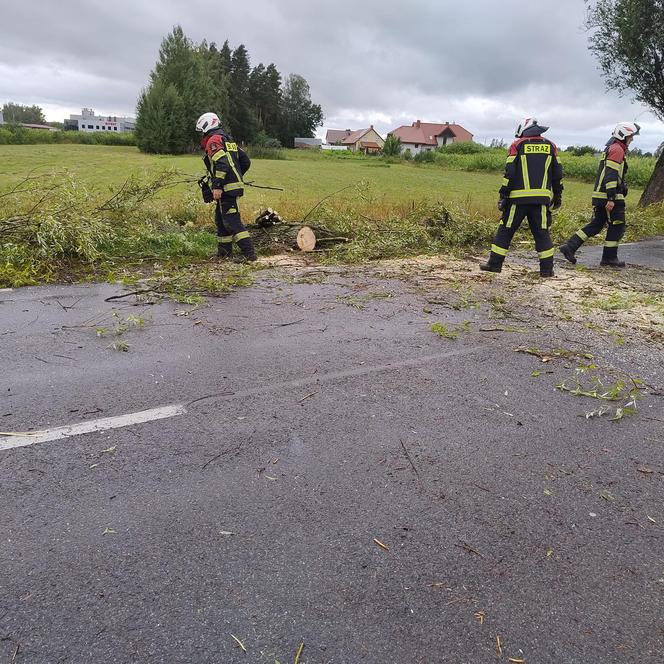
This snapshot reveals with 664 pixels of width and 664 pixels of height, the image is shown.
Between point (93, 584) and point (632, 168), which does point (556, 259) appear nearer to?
point (93, 584)

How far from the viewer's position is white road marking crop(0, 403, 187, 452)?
9.70 ft

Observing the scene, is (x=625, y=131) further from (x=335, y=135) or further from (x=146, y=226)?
(x=335, y=135)

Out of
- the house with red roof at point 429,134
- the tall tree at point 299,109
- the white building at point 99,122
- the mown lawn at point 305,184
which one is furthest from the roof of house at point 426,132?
the white building at point 99,122

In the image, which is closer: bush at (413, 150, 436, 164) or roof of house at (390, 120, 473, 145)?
bush at (413, 150, 436, 164)

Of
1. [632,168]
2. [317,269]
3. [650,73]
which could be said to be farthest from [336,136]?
[317,269]

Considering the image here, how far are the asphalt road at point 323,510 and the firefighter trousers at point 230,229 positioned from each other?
353cm

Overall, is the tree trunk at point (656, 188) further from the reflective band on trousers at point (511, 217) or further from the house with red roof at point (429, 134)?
the house with red roof at point (429, 134)

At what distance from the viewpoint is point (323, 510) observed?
249cm

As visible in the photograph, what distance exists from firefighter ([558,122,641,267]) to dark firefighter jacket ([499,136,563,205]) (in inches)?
46.7

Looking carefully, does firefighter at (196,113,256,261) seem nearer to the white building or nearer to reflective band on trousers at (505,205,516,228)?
reflective band on trousers at (505,205,516,228)

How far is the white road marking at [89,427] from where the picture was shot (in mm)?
2955

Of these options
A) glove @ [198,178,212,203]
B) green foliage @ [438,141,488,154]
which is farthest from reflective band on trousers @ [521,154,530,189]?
green foliage @ [438,141,488,154]

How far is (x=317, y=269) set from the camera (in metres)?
7.68

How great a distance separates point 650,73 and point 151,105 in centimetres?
4924
